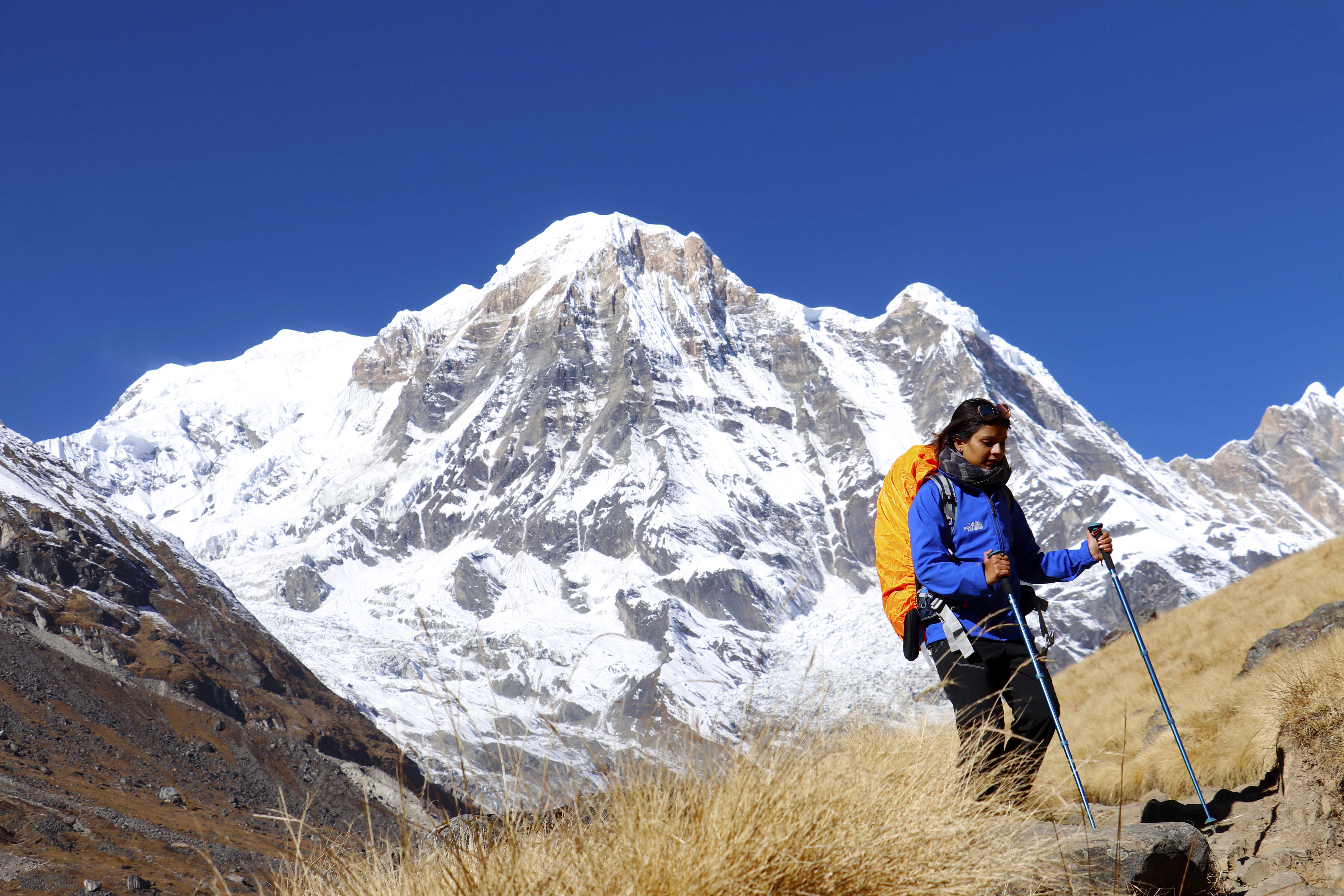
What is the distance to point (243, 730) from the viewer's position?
79.1 metres

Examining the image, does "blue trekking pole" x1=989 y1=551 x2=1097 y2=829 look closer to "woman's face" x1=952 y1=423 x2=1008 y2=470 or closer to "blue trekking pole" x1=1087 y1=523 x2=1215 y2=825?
"woman's face" x1=952 y1=423 x2=1008 y2=470

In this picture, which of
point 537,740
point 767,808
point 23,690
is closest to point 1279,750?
point 767,808

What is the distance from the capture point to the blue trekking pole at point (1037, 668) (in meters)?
3.75

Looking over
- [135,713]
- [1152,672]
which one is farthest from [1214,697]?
[135,713]

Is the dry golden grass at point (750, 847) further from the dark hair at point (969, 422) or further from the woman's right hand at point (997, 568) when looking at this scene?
the dark hair at point (969, 422)

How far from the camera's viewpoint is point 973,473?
13.8 ft

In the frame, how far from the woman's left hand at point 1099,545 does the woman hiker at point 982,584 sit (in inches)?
14.9

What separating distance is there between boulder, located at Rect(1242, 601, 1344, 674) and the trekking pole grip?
2741 mm

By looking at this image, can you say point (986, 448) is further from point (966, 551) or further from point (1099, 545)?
point (1099, 545)

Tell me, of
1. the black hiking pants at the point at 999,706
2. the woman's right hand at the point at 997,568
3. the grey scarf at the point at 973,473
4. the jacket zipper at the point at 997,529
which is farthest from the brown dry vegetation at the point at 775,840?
the grey scarf at the point at 973,473

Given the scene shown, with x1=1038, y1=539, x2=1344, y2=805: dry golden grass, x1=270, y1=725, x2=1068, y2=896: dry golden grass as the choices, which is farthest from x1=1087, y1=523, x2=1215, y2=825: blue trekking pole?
x1=270, y1=725, x2=1068, y2=896: dry golden grass

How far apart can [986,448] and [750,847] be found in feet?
7.48

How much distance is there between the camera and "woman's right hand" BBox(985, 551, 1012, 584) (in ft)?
12.7

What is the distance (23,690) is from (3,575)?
1072 inches
